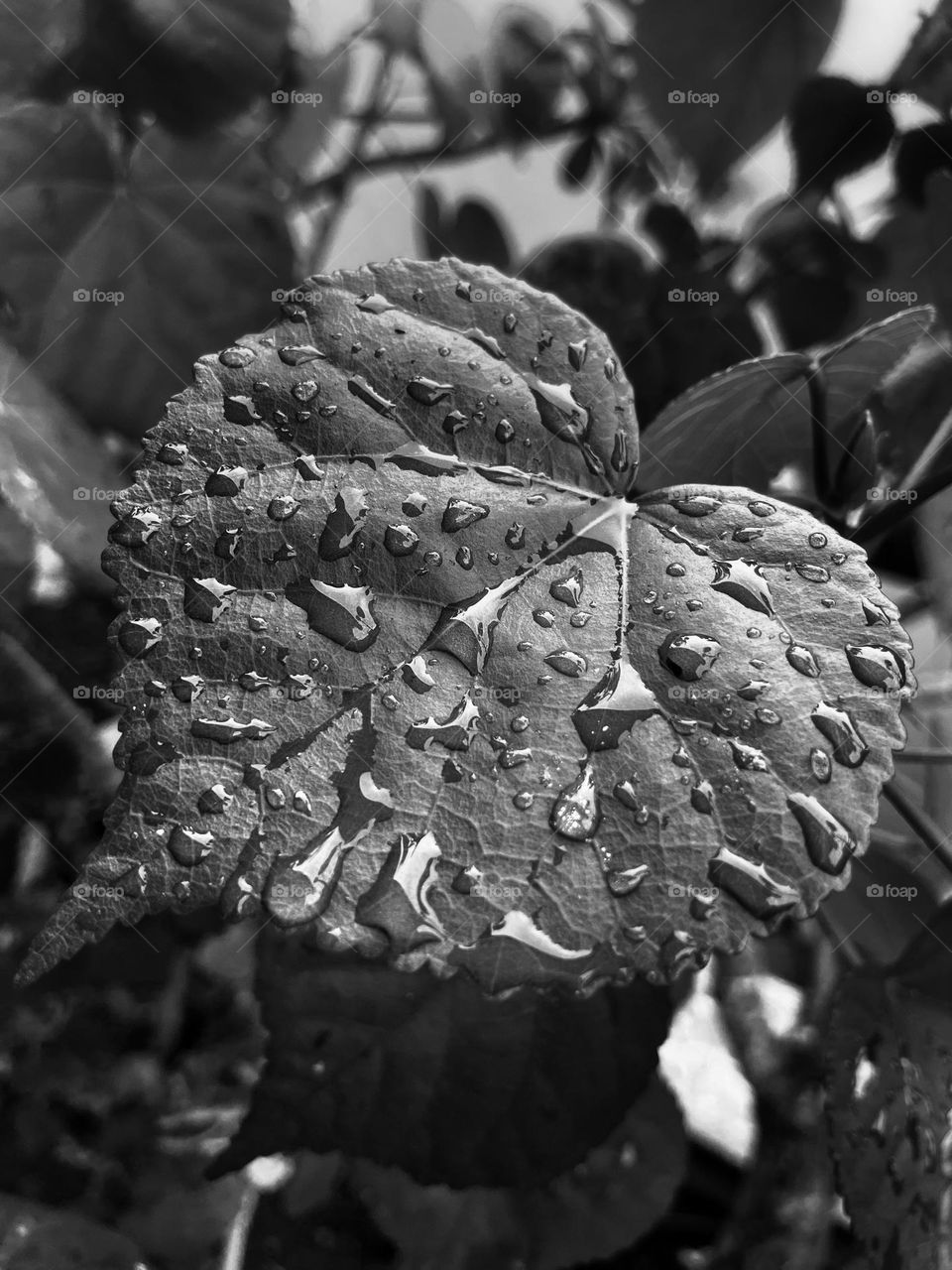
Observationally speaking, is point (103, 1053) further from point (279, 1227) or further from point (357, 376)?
point (357, 376)

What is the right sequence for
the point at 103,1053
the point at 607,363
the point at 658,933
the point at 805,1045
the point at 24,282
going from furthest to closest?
1. the point at 805,1045
2. the point at 103,1053
3. the point at 24,282
4. the point at 607,363
5. the point at 658,933

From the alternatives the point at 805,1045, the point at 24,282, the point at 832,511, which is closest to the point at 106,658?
the point at 24,282
